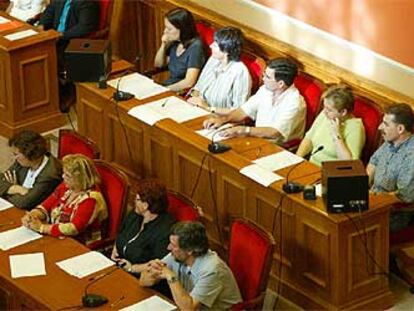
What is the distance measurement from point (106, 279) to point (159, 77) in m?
3.68

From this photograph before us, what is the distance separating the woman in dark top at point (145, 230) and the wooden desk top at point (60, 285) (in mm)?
249

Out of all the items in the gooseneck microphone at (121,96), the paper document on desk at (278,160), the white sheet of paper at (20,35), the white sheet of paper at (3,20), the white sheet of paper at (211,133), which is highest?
the white sheet of paper at (3,20)

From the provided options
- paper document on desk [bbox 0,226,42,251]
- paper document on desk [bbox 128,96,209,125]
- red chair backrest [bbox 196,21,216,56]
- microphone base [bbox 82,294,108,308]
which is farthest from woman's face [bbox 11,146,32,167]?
red chair backrest [bbox 196,21,216,56]

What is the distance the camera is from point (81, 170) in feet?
24.6

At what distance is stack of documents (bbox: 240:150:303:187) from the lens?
7.50 m

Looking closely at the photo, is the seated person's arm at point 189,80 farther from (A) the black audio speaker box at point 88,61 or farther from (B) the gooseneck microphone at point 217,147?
(B) the gooseneck microphone at point 217,147

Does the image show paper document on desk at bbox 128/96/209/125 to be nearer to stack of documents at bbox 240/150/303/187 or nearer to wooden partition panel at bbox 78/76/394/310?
wooden partition panel at bbox 78/76/394/310

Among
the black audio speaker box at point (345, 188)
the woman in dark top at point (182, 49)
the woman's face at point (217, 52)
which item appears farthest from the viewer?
the woman in dark top at point (182, 49)

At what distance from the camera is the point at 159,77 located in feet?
33.7

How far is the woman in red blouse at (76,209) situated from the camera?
7402mm

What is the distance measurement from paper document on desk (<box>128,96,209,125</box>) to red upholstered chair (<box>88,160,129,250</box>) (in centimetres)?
75

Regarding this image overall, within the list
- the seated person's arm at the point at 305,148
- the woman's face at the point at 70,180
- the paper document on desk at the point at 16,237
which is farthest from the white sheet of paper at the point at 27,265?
the seated person's arm at the point at 305,148

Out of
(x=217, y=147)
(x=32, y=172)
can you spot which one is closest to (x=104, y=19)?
(x=32, y=172)

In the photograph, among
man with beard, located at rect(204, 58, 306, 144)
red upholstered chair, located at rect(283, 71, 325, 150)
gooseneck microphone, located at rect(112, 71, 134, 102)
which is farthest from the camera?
gooseneck microphone, located at rect(112, 71, 134, 102)
